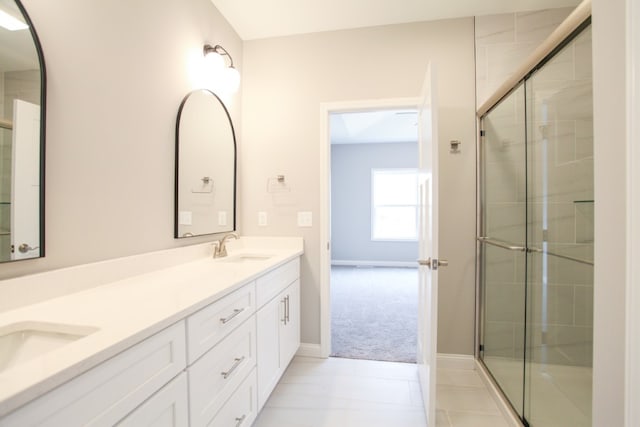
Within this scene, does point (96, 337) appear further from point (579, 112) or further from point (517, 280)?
point (579, 112)

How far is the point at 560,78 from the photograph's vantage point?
1.58 metres

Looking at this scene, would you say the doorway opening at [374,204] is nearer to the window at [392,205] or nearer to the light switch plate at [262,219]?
the window at [392,205]

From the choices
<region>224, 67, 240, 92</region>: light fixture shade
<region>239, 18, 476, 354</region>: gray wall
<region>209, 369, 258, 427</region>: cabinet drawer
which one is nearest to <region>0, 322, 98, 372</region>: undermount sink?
<region>209, 369, 258, 427</region>: cabinet drawer

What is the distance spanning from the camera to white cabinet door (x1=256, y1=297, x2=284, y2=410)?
1.50m

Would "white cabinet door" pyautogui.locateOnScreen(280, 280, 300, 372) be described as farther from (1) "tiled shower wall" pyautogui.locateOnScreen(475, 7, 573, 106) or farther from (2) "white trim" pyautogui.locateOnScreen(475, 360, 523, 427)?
(1) "tiled shower wall" pyautogui.locateOnScreen(475, 7, 573, 106)

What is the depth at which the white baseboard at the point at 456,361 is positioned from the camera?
213cm

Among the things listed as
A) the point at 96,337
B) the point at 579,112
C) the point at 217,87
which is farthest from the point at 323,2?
the point at 96,337

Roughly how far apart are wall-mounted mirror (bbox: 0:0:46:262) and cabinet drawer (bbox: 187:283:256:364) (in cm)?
60

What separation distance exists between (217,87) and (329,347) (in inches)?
85.8

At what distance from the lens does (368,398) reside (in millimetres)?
1792

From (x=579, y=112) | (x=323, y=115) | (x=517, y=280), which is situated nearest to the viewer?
(x=579, y=112)

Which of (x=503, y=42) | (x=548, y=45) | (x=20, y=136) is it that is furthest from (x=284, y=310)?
(x=503, y=42)

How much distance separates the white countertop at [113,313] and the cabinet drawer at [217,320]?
1.5 inches

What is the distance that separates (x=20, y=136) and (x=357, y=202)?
5.51 metres
